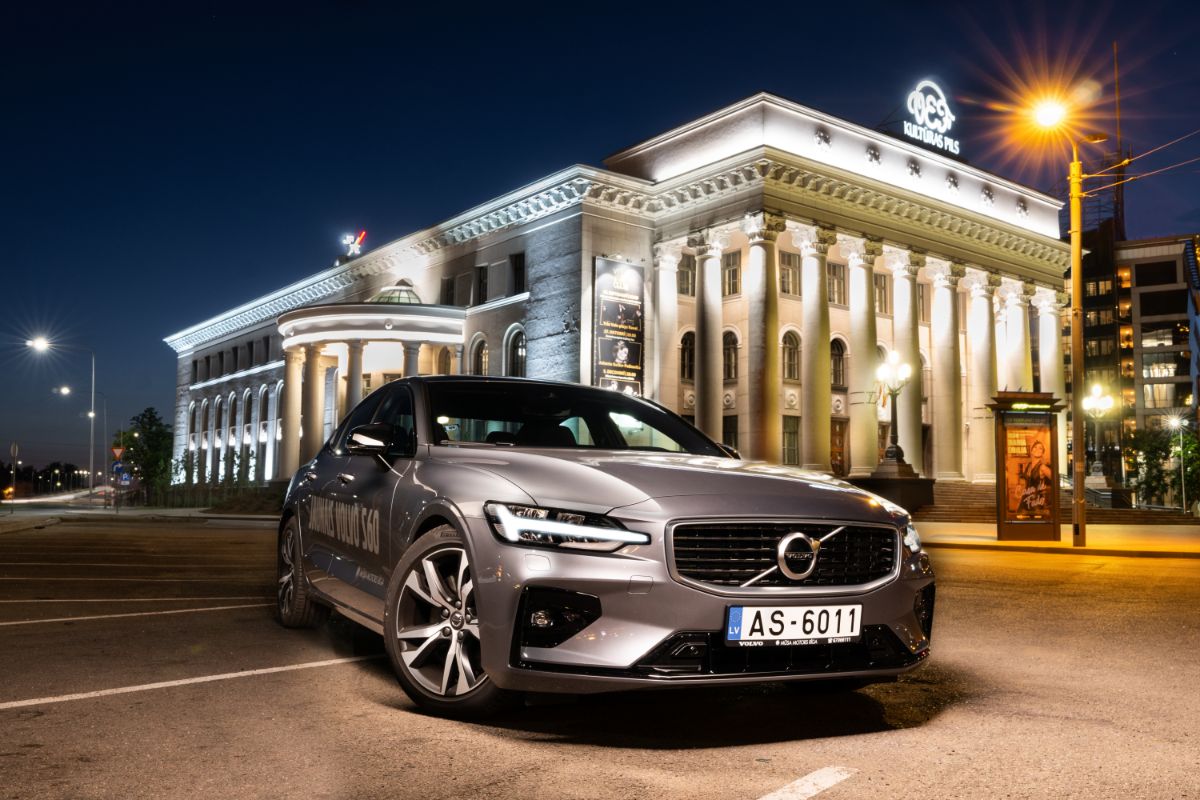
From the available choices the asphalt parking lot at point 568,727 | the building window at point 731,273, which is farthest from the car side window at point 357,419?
the building window at point 731,273

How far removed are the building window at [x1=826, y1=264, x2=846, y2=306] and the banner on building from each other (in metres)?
9.91

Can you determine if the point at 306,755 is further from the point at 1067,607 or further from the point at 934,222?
the point at 934,222

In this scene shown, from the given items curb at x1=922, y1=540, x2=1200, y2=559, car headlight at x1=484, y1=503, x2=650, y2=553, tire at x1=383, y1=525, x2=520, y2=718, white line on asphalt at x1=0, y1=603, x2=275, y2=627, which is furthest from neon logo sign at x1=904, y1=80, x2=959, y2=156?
car headlight at x1=484, y1=503, x2=650, y2=553

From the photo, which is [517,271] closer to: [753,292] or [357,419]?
[753,292]

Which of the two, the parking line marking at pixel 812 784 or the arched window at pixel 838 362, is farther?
the arched window at pixel 838 362

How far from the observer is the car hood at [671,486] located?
4047 millimetres

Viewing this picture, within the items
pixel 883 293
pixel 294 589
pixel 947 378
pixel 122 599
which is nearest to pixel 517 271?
pixel 883 293

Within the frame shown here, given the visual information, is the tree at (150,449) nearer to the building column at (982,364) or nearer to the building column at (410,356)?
the building column at (410,356)

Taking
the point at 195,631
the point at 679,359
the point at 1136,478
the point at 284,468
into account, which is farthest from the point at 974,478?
the point at 1136,478

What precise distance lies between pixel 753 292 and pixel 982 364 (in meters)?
13.7

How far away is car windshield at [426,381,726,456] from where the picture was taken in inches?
213

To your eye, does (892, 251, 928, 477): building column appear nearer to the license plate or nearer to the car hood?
the car hood

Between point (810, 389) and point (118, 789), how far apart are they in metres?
31.8

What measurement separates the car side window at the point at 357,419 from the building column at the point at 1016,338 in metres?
41.1
